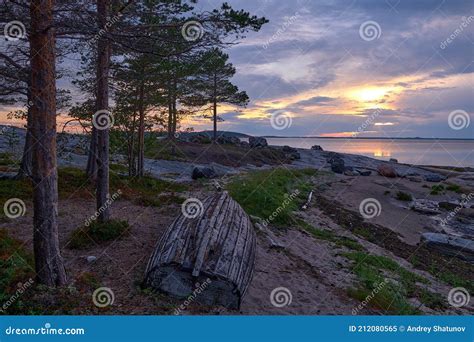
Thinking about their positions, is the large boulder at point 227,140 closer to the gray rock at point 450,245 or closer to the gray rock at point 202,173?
the gray rock at point 202,173

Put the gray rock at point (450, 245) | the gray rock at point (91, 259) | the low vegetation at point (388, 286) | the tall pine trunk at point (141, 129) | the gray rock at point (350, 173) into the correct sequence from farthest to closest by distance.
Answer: the gray rock at point (350, 173)
the tall pine trunk at point (141, 129)
the gray rock at point (450, 245)
the gray rock at point (91, 259)
the low vegetation at point (388, 286)

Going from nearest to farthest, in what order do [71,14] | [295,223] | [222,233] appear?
[71,14] < [222,233] < [295,223]

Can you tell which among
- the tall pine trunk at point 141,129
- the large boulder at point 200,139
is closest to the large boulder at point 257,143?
the large boulder at point 200,139

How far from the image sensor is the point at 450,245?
1631 cm

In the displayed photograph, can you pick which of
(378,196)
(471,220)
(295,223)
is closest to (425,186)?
(378,196)

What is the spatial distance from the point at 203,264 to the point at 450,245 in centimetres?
1400

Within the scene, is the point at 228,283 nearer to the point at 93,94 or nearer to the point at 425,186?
the point at 93,94

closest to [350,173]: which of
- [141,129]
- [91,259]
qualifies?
[141,129]

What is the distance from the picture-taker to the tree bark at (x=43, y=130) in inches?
258

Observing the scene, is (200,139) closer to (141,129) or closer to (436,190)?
(436,190)

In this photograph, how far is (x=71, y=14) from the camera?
7.28 m

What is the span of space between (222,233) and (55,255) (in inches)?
152

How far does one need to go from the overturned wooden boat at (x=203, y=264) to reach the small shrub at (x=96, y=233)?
8.61 feet

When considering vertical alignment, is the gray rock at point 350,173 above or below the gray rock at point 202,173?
below
